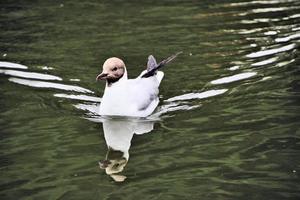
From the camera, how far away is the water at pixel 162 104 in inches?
265

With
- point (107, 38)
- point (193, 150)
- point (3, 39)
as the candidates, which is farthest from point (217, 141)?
point (3, 39)

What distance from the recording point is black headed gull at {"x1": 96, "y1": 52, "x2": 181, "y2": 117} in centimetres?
870

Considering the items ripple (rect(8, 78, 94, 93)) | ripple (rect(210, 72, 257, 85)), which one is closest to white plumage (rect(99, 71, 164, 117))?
ripple (rect(8, 78, 94, 93))

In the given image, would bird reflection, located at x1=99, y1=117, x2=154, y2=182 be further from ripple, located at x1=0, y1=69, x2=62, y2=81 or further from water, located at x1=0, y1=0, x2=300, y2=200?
ripple, located at x1=0, y1=69, x2=62, y2=81

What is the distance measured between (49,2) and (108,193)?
10113mm

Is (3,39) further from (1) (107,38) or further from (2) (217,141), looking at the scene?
(2) (217,141)

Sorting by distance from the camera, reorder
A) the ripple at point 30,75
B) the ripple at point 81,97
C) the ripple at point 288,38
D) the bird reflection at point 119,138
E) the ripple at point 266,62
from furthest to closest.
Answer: the ripple at point 288,38 < the ripple at point 266,62 < the ripple at point 30,75 < the ripple at point 81,97 < the bird reflection at point 119,138

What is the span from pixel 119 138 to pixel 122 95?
0.82m

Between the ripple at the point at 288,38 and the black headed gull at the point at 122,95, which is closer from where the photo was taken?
the black headed gull at the point at 122,95

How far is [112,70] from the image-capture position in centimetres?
879

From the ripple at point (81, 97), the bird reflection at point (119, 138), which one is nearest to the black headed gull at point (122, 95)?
the bird reflection at point (119, 138)

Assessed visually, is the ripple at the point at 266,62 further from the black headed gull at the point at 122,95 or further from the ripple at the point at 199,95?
the black headed gull at the point at 122,95

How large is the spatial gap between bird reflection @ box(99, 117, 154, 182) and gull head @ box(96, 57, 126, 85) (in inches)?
20.0

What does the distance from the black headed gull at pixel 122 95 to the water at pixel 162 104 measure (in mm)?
122
